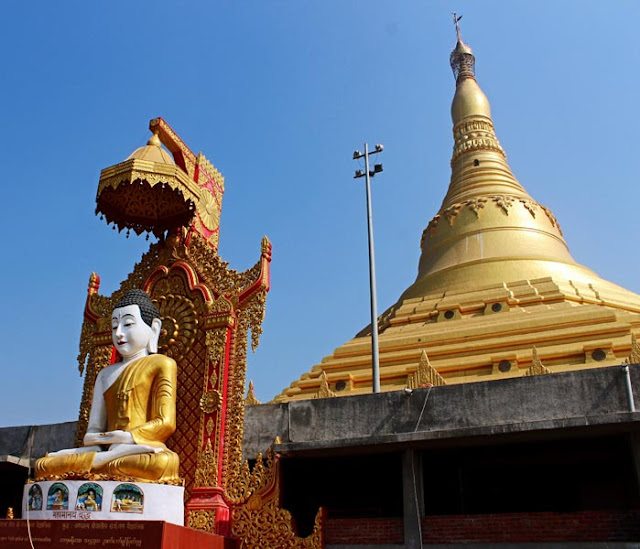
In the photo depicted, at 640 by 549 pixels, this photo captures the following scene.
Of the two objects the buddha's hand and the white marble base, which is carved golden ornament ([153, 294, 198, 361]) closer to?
the buddha's hand

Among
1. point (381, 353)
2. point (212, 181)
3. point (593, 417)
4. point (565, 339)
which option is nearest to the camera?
point (593, 417)

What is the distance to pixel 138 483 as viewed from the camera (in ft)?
26.9

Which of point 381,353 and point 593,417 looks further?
point 381,353

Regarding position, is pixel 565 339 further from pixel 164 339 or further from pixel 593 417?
pixel 164 339

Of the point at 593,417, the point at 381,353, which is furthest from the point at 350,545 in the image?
the point at 381,353

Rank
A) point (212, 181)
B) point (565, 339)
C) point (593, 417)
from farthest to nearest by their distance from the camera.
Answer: point (565, 339)
point (212, 181)
point (593, 417)

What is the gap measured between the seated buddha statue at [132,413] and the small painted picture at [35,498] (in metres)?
0.20

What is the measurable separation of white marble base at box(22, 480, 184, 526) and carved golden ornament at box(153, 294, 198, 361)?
109 inches

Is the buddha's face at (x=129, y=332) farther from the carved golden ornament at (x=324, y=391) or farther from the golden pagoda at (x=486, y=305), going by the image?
the golden pagoda at (x=486, y=305)

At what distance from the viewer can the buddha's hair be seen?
1003 centimetres

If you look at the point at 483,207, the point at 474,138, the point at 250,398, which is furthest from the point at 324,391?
the point at 474,138

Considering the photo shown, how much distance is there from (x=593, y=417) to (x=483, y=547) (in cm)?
198

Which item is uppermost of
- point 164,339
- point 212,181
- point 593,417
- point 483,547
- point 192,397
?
point 212,181

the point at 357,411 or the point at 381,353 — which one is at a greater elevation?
the point at 381,353
